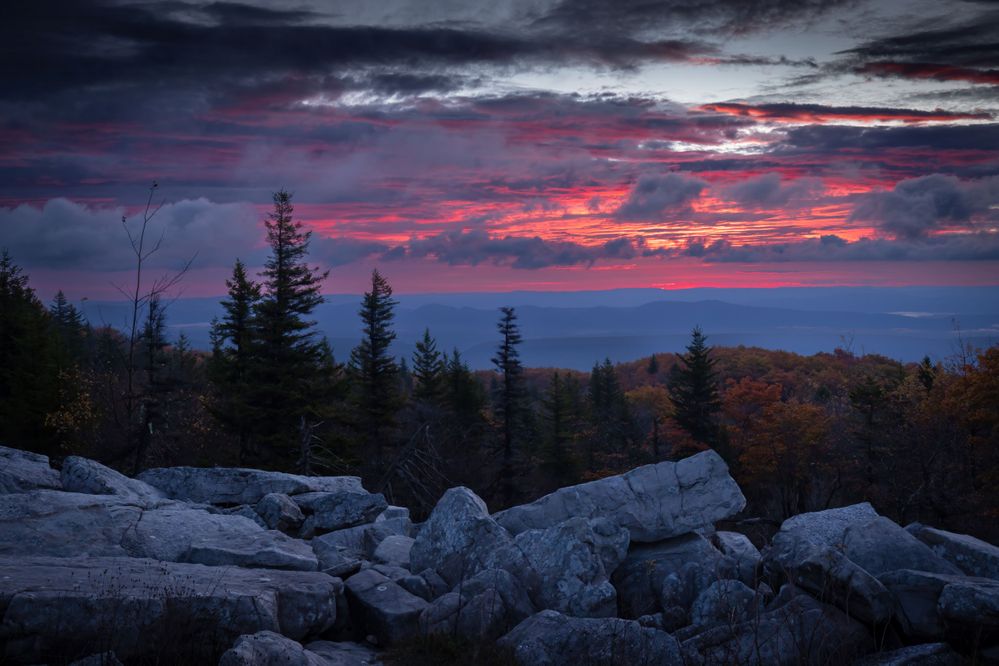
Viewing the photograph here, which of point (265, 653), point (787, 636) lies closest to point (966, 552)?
point (787, 636)

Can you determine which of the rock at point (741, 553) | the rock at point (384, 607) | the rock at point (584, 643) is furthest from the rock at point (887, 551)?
the rock at point (384, 607)

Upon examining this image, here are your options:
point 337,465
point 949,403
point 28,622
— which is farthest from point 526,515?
point 949,403

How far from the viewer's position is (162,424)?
31000 millimetres

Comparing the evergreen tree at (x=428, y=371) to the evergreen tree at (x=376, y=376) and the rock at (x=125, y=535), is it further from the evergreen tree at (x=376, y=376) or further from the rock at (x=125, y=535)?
the rock at (x=125, y=535)

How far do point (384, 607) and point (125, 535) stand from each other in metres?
4.37

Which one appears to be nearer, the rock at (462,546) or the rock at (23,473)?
the rock at (462,546)

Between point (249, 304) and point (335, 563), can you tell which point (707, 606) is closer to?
point (335, 563)

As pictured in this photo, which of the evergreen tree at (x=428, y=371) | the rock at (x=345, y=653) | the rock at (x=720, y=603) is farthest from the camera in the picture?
the evergreen tree at (x=428, y=371)

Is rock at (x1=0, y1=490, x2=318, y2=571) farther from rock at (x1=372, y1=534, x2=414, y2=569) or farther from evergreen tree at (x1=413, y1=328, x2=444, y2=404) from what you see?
evergreen tree at (x1=413, y1=328, x2=444, y2=404)

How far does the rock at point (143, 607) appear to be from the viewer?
6637mm

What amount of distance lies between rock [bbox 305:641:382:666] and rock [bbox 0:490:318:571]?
1.71 metres

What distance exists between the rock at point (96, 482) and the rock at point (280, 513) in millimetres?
1950

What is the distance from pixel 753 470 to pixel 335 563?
157 ft

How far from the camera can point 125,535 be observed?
995 cm
